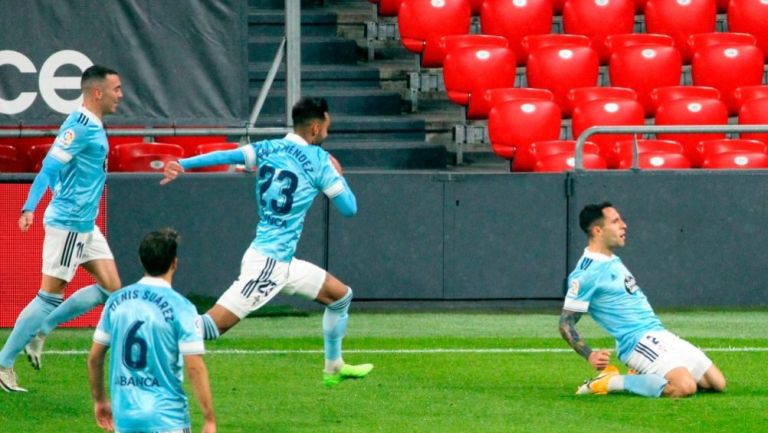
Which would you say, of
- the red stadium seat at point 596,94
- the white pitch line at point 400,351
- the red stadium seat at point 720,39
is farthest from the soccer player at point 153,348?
the red stadium seat at point 720,39

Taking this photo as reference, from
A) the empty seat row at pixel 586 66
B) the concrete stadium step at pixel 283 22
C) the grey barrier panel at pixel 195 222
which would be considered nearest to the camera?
the grey barrier panel at pixel 195 222

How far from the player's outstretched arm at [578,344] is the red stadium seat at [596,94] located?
6.65m

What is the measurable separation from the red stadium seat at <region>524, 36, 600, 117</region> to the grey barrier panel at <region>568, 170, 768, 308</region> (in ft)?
8.02

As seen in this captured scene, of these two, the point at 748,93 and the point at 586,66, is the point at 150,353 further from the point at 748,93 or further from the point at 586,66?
the point at 748,93

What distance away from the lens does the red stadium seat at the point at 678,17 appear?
57.5 ft

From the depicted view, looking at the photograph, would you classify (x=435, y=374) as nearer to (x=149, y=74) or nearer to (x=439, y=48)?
(x=149, y=74)

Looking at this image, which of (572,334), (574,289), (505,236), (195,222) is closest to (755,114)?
(505,236)

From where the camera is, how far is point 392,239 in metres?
13.6

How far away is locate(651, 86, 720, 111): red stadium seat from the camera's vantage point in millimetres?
16047

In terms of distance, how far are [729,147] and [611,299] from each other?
5.87 metres

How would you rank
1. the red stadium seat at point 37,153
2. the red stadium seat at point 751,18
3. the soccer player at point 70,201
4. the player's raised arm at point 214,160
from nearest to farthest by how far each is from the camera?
the player's raised arm at point 214,160 < the soccer player at point 70,201 < the red stadium seat at point 37,153 < the red stadium seat at point 751,18

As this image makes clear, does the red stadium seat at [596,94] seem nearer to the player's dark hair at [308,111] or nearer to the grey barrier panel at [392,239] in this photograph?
the grey barrier panel at [392,239]

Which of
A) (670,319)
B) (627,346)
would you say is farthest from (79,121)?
(670,319)

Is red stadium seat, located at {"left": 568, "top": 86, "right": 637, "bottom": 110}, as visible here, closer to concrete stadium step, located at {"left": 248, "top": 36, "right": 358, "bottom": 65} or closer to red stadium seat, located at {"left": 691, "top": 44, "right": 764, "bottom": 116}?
red stadium seat, located at {"left": 691, "top": 44, "right": 764, "bottom": 116}
